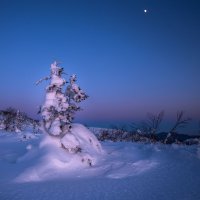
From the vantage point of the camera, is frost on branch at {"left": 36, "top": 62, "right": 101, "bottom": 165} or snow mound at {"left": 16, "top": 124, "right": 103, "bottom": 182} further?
frost on branch at {"left": 36, "top": 62, "right": 101, "bottom": 165}

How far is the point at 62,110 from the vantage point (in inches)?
461

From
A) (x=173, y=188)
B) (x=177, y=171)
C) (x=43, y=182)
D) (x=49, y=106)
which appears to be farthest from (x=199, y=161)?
(x=49, y=106)

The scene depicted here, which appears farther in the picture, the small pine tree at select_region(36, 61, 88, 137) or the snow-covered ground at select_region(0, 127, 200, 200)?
the small pine tree at select_region(36, 61, 88, 137)

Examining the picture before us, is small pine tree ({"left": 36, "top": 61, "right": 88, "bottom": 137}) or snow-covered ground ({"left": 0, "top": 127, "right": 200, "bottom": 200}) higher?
small pine tree ({"left": 36, "top": 61, "right": 88, "bottom": 137})

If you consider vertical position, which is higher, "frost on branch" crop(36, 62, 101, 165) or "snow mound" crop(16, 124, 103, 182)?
"frost on branch" crop(36, 62, 101, 165)

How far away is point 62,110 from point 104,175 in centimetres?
365

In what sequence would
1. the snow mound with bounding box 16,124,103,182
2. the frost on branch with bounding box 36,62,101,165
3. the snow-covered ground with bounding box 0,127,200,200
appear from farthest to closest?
the frost on branch with bounding box 36,62,101,165
the snow mound with bounding box 16,124,103,182
the snow-covered ground with bounding box 0,127,200,200

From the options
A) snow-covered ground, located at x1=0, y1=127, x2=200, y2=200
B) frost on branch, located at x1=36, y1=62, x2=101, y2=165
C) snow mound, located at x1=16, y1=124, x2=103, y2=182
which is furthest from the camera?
frost on branch, located at x1=36, y1=62, x2=101, y2=165

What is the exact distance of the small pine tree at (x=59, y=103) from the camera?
38.4 ft

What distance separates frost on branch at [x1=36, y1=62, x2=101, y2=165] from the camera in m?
11.5

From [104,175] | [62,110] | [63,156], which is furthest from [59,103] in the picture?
[104,175]

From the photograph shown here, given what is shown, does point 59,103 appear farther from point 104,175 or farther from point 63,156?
point 104,175

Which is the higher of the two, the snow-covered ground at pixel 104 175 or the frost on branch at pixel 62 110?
the frost on branch at pixel 62 110

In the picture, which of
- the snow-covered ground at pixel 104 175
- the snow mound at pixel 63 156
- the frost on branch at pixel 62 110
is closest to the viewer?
the snow-covered ground at pixel 104 175
